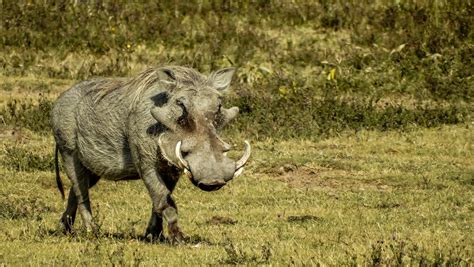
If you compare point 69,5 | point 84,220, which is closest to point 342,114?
point 84,220

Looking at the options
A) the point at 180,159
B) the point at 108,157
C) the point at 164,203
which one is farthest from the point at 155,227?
the point at 180,159

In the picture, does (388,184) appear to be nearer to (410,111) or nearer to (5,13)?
(410,111)

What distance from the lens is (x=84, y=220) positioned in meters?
8.89

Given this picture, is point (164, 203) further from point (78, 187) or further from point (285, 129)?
point (285, 129)

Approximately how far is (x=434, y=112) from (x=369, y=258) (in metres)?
8.49

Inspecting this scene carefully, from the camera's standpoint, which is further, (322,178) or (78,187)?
(322,178)

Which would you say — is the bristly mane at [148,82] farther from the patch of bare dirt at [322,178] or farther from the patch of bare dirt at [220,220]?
the patch of bare dirt at [322,178]

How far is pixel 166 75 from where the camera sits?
792cm

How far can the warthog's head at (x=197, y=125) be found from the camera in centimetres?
705

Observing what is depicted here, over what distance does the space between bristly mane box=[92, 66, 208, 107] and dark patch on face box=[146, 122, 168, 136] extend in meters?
0.29

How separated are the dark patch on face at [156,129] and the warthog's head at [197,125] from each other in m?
0.12

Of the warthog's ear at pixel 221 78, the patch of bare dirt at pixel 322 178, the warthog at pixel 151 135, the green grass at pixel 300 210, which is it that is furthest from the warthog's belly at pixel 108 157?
the patch of bare dirt at pixel 322 178

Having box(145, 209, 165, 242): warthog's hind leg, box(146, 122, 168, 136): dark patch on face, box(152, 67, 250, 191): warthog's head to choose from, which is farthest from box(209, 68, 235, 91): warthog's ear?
box(145, 209, 165, 242): warthog's hind leg

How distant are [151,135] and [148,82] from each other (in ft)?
1.69
